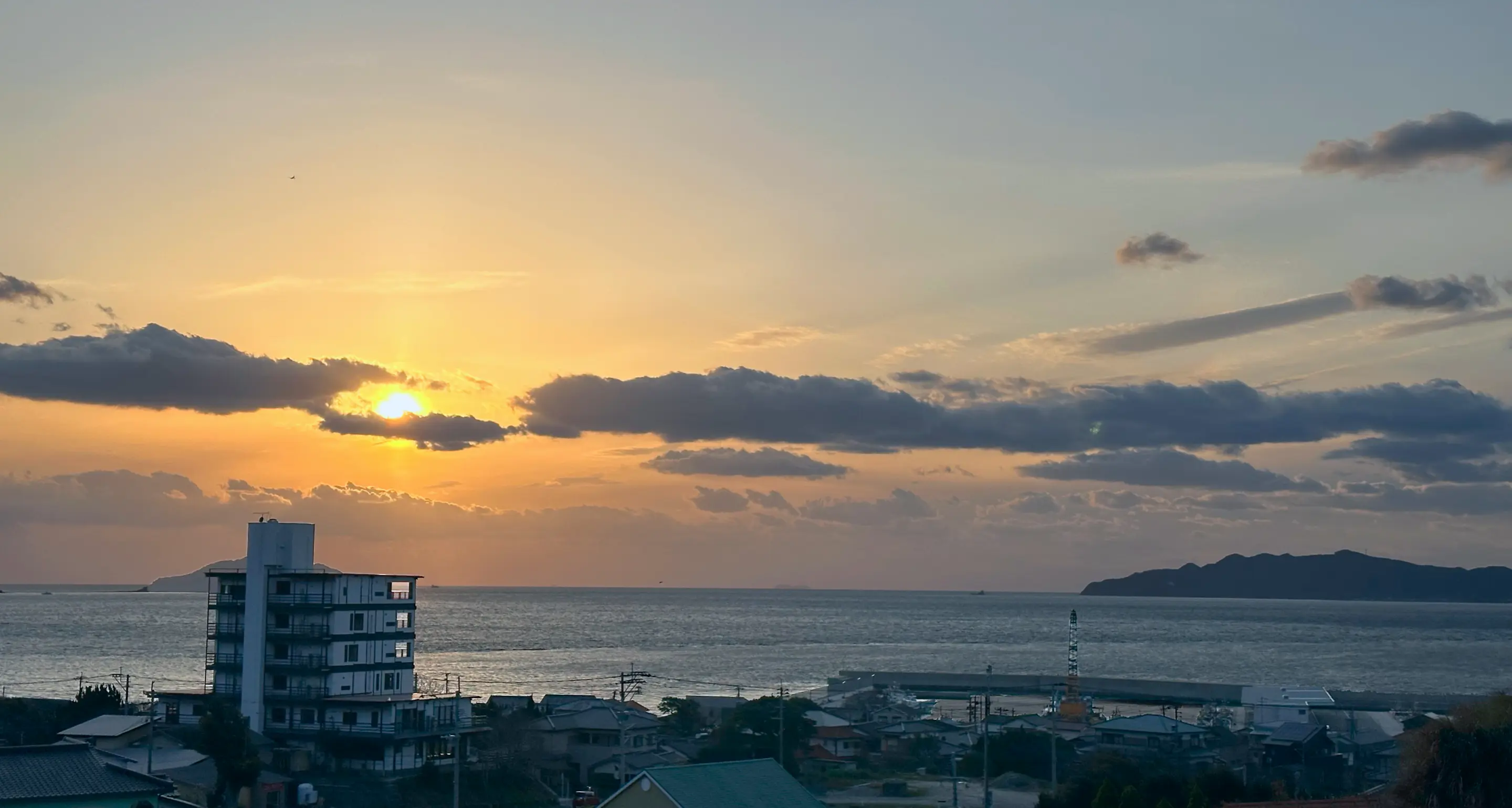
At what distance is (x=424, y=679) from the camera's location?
12788 centimetres

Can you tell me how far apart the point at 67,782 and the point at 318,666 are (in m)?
30.1

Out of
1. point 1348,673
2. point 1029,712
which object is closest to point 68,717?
point 1029,712

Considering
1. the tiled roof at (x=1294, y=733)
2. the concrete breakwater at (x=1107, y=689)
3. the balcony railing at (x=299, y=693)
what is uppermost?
the balcony railing at (x=299, y=693)

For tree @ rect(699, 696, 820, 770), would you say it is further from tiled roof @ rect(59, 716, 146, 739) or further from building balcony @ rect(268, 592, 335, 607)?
tiled roof @ rect(59, 716, 146, 739)

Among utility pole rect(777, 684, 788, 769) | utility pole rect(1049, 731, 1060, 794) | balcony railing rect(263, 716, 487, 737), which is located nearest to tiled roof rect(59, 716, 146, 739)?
balcony railing rect(263, 716, 487, 737)

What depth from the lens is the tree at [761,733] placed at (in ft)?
224

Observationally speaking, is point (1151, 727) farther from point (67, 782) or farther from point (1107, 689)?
point (1107, 689)

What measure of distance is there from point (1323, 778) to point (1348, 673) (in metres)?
103

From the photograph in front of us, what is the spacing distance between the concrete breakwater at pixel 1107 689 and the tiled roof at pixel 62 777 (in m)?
84.4

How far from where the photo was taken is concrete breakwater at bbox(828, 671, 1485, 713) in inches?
4365

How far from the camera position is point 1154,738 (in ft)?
242

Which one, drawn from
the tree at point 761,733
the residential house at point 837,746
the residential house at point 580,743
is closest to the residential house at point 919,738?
the residential house at point 837,746

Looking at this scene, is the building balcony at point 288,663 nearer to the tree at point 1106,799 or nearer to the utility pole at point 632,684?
the tree at point 1106,799

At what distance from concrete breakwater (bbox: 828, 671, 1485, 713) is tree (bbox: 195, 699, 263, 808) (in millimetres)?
67820
